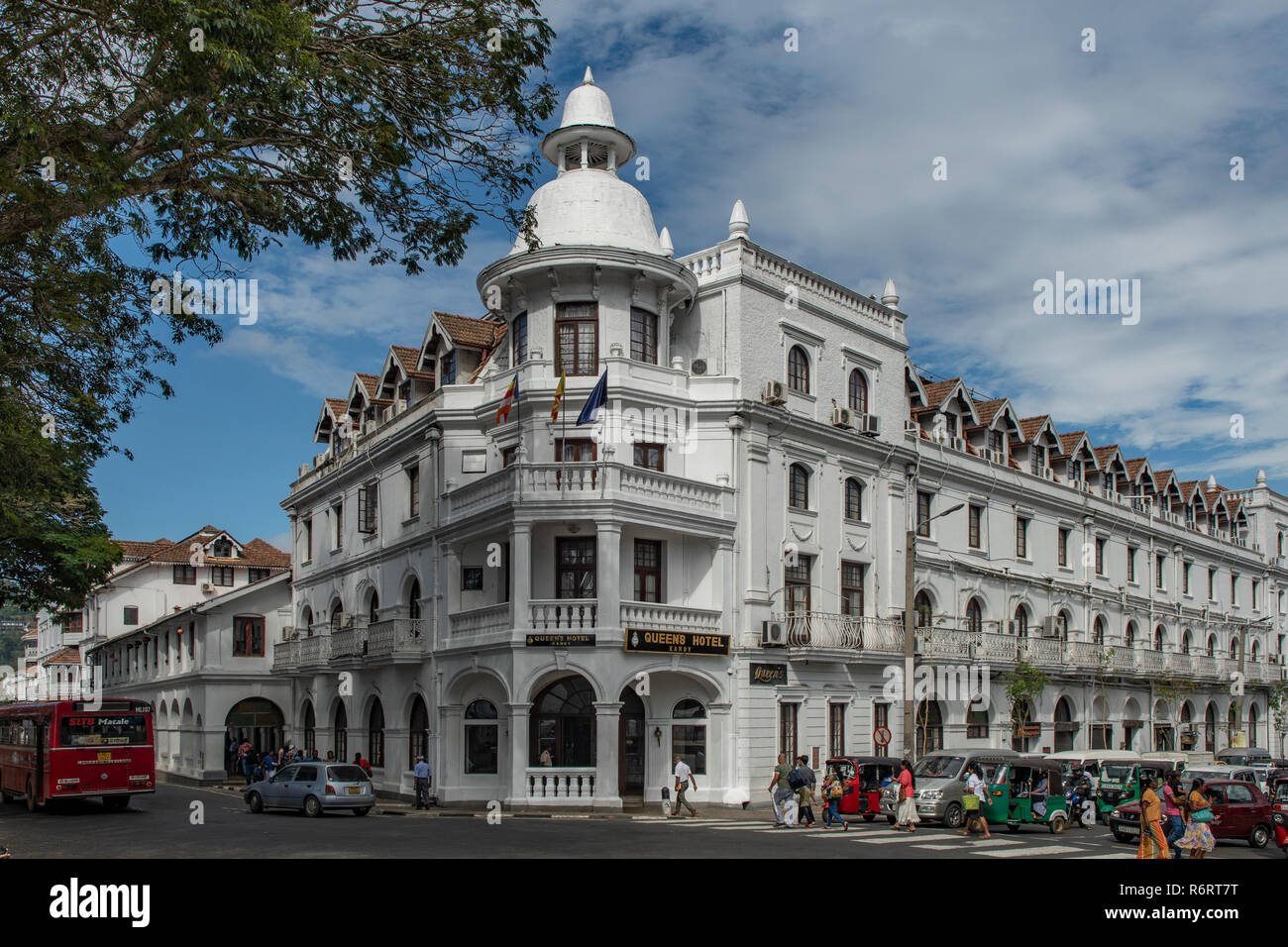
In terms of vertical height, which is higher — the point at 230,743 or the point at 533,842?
the point at 533,842

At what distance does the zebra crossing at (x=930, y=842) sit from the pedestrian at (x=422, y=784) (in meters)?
7.93

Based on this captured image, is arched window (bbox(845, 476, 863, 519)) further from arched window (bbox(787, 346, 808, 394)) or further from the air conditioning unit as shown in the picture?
the air conditioning unit

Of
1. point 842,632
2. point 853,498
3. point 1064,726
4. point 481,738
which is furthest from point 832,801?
point 1064,726

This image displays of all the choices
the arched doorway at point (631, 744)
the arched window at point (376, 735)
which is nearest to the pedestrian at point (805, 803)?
the arched doorway at point (631, 744)

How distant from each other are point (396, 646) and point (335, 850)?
17130mm

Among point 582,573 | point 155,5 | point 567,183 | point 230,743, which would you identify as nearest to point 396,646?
point 582,573

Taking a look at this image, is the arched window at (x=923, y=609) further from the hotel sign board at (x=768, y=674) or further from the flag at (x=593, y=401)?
the flag at (x=593, y=401)

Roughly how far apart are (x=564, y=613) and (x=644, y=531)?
3445 mm

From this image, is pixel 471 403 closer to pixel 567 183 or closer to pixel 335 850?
pixel 567 183

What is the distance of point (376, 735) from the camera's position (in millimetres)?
40562

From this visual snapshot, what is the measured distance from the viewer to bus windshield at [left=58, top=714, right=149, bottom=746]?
103 feet

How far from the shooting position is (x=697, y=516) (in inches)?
1278

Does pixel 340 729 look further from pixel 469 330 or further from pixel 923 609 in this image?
pixel 923 609

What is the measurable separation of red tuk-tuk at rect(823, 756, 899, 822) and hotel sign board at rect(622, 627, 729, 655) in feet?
16.5
